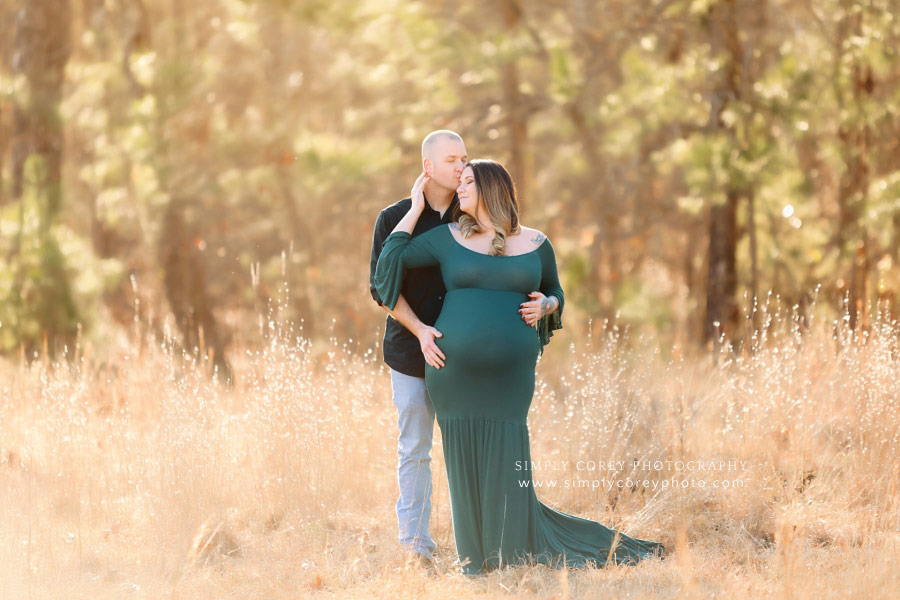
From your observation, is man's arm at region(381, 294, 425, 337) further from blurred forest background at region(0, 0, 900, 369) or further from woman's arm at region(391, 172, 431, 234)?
blurred forest background at region(0, 0, 900, 369)

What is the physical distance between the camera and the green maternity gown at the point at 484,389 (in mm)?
4309

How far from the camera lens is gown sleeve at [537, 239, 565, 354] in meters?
4.58

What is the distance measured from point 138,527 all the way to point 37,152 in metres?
6.79

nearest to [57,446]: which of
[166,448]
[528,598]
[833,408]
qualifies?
[166,448]

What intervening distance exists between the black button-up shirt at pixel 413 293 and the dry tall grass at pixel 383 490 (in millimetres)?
952

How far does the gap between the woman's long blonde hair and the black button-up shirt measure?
10.4 inches

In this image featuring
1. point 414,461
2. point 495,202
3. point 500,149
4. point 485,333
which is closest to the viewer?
point 485,333

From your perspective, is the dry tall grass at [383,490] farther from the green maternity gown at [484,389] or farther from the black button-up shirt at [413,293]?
the black button-up shirt at [413,293]

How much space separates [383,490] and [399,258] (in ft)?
7.10

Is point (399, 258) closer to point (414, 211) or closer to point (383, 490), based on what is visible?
point (414, 211)

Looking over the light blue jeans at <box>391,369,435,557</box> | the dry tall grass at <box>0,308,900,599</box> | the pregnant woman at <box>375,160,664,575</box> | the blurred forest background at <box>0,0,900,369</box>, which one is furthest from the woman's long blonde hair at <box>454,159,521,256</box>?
the blurred forest background at <box>0,0,900,369</box>

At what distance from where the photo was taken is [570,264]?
10117mm

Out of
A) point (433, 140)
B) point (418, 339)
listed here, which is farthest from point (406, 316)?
point (433, 140)

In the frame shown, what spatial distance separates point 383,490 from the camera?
609 cm
